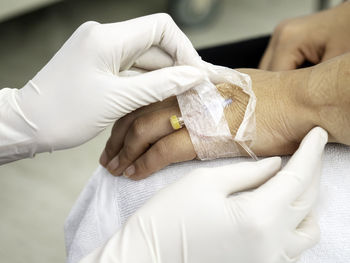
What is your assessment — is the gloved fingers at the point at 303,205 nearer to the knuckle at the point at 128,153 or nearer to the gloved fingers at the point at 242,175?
the gloved fingers at the point at 242,175

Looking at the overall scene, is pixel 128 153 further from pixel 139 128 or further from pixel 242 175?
pixel 242 175

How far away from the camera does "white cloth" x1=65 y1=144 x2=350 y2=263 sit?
86 centimetres

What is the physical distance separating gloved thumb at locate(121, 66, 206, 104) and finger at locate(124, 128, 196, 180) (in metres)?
0.11

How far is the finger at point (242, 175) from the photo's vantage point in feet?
2.76

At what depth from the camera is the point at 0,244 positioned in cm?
177

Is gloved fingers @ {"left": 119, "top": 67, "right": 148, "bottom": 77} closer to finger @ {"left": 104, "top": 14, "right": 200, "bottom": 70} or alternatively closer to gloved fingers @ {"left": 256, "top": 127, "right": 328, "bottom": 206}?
finger @ {"left": 104, "top": 14, "right": 200, "bottom": 70}

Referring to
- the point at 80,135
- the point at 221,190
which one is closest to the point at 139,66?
the point at 80,135

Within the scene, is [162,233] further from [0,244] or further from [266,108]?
[0,244]

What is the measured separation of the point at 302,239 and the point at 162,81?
16.6 inches

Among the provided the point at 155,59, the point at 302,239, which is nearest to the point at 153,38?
the point at 155,59

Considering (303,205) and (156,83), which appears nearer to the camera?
(303,205)

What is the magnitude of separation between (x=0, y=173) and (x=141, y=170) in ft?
4.14

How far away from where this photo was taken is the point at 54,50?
271cm

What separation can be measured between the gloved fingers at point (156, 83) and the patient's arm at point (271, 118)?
0.08 m
